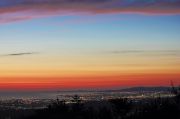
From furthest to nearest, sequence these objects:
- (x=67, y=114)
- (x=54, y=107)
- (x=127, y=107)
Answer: (x=127, y=107) < (x=54, y=107) < (x=67, y=114)

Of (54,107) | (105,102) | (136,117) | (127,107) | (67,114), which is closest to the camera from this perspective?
(136,117)

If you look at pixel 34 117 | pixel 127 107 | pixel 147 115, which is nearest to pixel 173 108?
pixel 147 115

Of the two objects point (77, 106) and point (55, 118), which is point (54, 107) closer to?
point (77, 106)

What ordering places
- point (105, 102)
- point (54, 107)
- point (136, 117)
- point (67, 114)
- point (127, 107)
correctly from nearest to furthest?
point (136, 117)
point (67, 114)
point (54, 107)
point (127, 107)
point (105, 102)

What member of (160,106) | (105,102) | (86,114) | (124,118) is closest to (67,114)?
(86,114)

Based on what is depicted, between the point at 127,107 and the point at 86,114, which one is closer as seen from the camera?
the point at 86,114

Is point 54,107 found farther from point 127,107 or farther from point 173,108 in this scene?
point 173,108

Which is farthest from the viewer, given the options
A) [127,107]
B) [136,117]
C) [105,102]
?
[105,102]

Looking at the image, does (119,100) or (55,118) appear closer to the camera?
(55,118)
